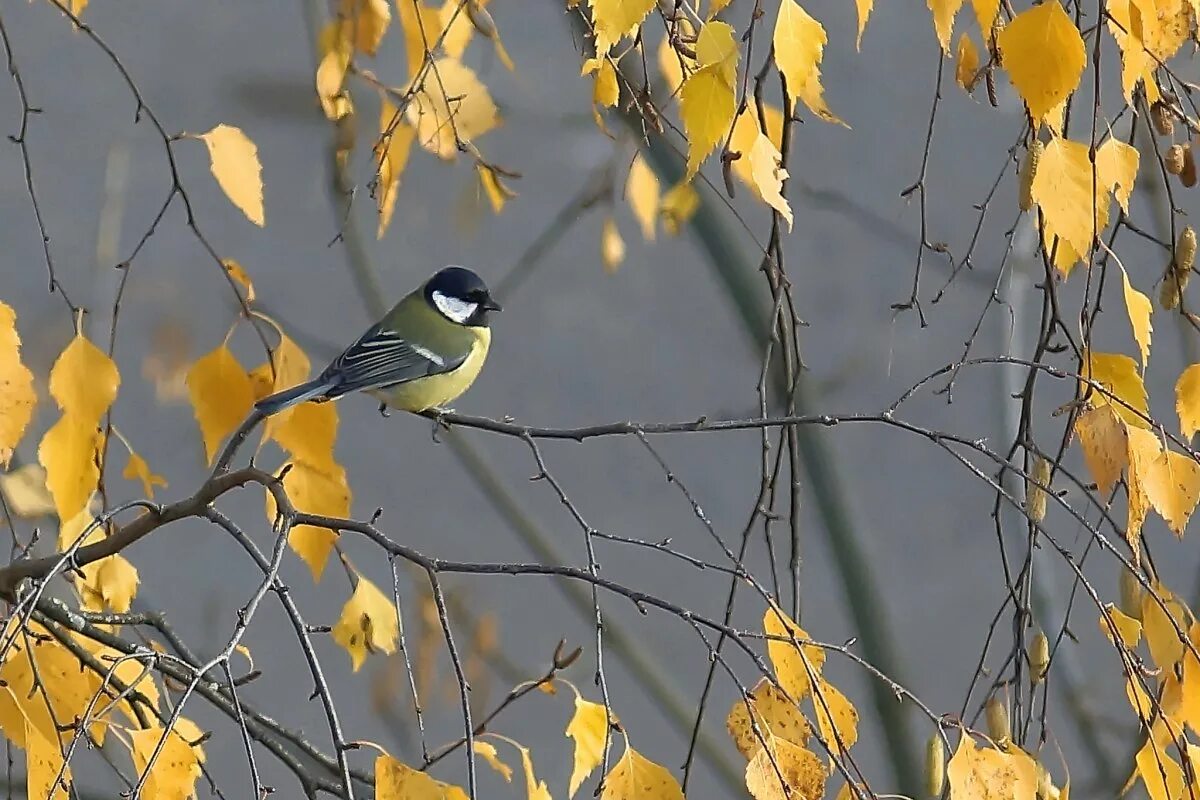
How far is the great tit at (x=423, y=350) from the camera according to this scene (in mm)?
1489

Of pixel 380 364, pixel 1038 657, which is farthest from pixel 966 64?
pixel 380 364

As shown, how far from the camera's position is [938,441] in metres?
0.65

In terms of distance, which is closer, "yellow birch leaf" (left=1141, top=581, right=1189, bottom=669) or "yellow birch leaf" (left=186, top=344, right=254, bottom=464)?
"yellow birch leaf" (left=1141, top=581, right=1189, bottom=669)

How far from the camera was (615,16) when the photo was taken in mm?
Answer: 612

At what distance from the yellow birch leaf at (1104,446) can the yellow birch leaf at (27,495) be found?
91cm

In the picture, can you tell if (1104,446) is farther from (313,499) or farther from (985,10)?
(313,499)

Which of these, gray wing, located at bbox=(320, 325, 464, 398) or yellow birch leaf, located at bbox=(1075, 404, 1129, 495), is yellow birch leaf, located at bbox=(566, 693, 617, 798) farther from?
gray wing, located at bbox=(320, 325, 464, 398)

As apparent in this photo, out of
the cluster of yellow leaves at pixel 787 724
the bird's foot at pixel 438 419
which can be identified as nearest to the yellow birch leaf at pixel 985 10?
the cluster of yellow leaves at pixel 787 724

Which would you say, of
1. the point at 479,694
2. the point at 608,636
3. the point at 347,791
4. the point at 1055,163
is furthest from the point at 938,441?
the point at 479,694

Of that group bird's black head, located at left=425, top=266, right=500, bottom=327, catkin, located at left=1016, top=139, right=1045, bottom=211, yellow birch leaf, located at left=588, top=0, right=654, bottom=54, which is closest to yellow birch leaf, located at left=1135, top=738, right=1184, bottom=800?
catkin, located at left=1016, top=139, right=1045, bottom=211

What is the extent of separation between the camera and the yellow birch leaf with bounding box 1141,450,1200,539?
668mm

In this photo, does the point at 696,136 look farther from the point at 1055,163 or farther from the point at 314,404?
the point at 314,404

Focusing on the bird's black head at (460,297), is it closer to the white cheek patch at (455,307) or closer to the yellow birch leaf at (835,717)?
the white cheek patch at (455,307)

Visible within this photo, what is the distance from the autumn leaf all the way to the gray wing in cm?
56
